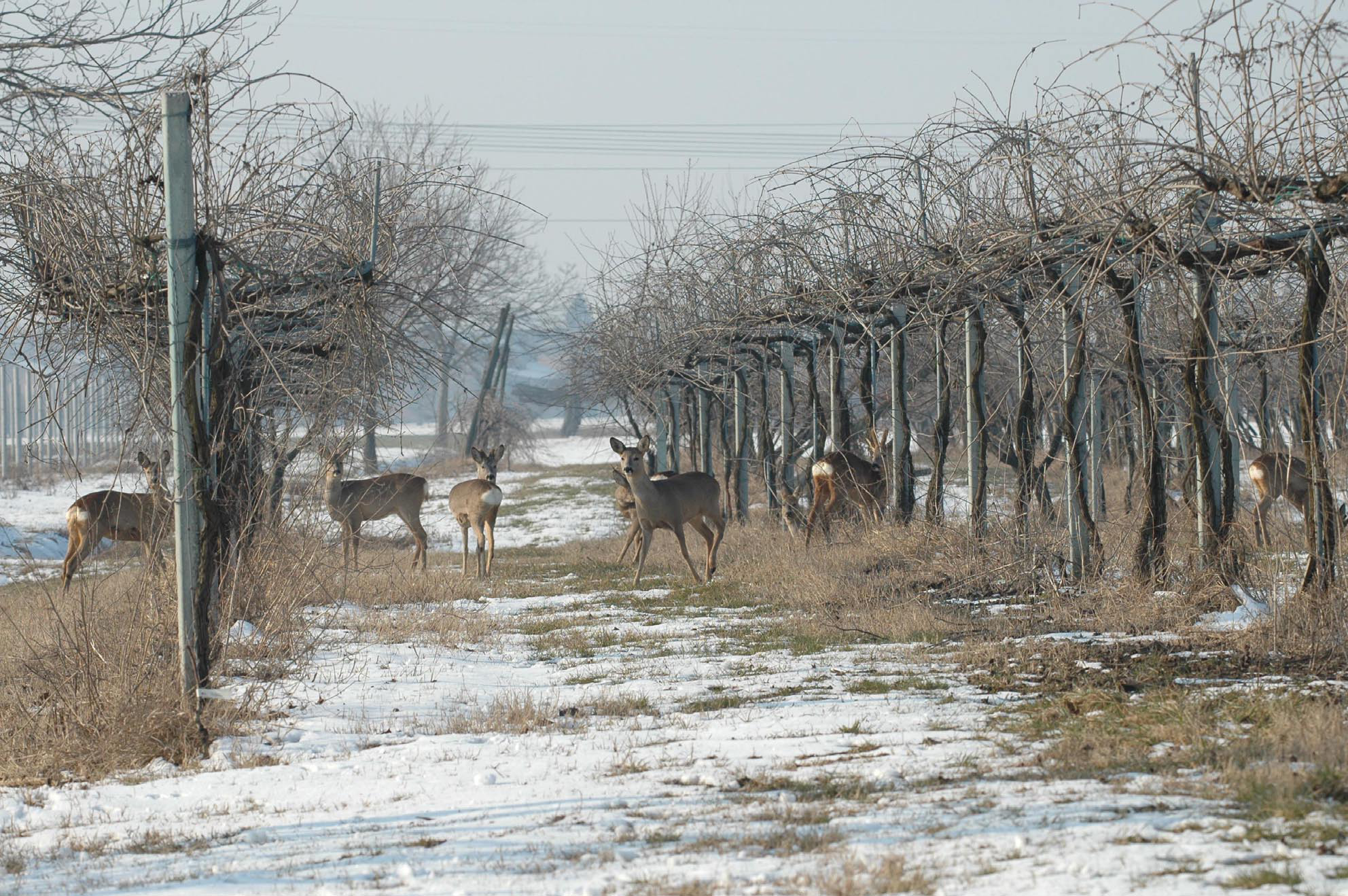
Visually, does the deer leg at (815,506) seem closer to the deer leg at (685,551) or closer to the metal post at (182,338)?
the deer leg at (685,551)

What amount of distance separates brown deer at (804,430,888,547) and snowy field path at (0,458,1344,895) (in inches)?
290

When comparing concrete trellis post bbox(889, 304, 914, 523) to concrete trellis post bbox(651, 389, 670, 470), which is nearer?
concrete trellis post bbox(889, 304, 914, 523)

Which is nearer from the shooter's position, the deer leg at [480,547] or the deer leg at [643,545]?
the deer leg at [643,545]

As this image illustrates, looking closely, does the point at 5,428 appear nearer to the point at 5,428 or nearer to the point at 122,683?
the point at 5,428

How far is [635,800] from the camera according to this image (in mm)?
5559

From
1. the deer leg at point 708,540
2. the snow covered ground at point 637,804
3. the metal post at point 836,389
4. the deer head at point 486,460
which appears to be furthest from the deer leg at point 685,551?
the snow covered ground at point 637,804

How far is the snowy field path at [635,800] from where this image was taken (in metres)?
4.30

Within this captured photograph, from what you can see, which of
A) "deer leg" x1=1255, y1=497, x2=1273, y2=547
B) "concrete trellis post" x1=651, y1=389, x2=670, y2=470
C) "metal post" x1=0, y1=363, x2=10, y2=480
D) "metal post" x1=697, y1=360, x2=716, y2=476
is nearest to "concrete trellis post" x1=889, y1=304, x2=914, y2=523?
"deer leg" x1=1255, y1=497, x2=1273, y2=547

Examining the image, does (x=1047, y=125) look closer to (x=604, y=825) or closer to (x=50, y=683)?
(x=604, y=825)

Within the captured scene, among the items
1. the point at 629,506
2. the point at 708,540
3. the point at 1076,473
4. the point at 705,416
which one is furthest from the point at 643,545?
the point at 705,416

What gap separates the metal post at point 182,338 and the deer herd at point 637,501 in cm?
553

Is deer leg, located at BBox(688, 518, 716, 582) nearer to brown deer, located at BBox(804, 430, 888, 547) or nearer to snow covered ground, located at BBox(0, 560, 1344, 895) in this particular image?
brown deer, located at BBox(804, 430, 888, 547)

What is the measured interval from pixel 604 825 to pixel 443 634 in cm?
672

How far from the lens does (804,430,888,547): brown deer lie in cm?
1722
